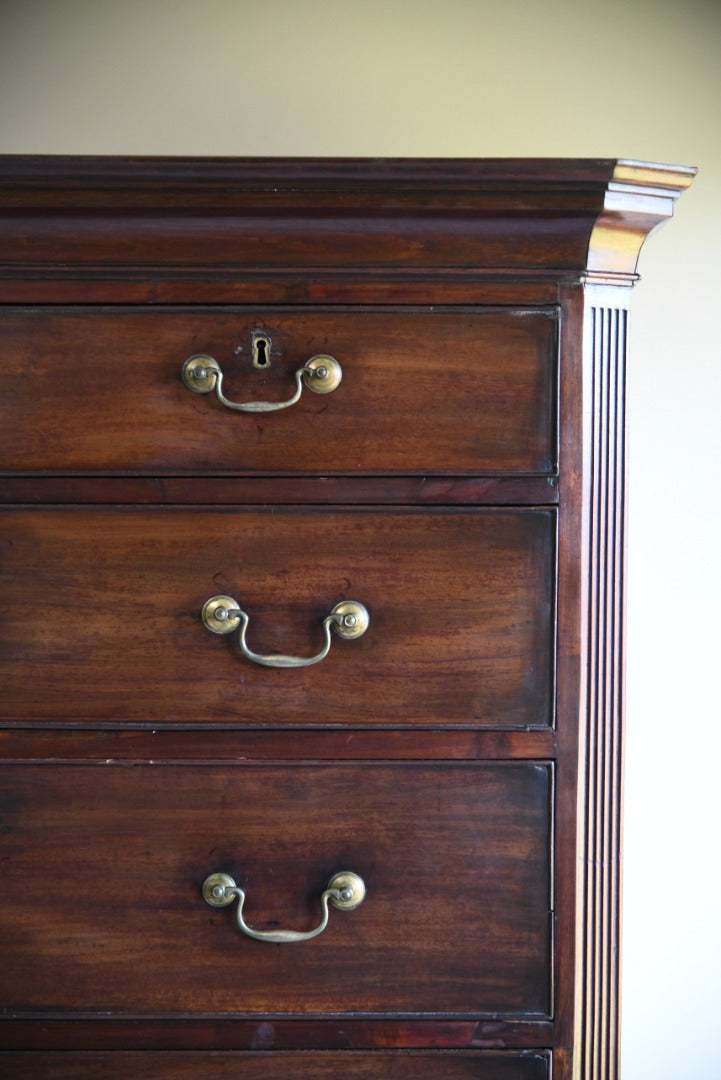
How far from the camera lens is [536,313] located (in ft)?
2.35

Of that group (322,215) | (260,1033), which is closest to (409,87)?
(322,215)

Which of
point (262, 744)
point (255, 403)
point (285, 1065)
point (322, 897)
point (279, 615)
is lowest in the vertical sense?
point (285, 1065)

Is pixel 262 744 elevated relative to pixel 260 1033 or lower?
elevated

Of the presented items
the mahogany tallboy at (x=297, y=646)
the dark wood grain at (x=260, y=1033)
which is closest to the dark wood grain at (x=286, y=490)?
the mahogany tallboy at (x=297, y=646)

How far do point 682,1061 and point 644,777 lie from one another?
378 mm

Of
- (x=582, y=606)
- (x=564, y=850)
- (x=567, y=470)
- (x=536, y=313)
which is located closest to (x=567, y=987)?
(x=564, y=850)

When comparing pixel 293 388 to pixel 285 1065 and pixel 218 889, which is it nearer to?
pixel 218 889

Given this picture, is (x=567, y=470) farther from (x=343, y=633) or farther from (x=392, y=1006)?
(x=392, y=1006)

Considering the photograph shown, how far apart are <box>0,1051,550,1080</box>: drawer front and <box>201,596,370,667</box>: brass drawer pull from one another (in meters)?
0.32

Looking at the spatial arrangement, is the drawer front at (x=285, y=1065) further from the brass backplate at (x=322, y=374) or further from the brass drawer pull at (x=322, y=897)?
the brass backplate at (x=322, y=374)

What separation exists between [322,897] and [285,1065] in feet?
0.48

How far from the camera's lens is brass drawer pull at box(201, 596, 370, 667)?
70 centimetres

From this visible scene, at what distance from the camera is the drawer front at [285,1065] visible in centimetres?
72

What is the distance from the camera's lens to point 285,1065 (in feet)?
2.38
